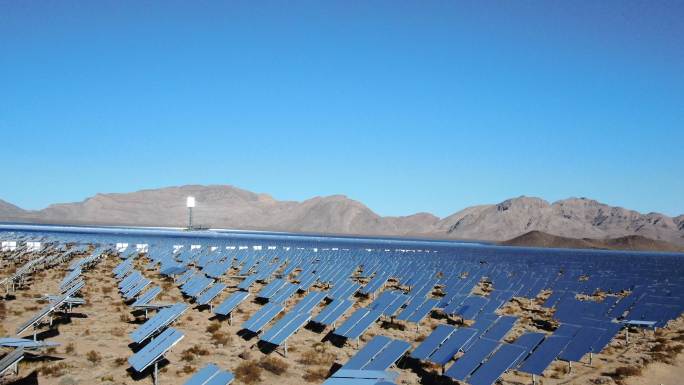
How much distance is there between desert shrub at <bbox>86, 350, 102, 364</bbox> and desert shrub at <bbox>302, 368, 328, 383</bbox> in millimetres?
4988

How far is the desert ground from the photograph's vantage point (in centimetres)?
1206

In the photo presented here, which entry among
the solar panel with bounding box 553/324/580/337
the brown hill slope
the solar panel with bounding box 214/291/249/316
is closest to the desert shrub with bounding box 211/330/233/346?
the solar panel with bounding box 214/291/249/316

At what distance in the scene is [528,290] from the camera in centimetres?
2380

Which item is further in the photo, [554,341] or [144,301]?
[144,301]

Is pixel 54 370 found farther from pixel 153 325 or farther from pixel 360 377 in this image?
pixel 360 377

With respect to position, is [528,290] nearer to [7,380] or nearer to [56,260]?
[7,380]

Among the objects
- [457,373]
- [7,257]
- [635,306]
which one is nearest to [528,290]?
[635,306]

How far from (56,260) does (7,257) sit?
3.83 m

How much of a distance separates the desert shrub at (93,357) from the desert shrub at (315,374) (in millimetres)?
4988

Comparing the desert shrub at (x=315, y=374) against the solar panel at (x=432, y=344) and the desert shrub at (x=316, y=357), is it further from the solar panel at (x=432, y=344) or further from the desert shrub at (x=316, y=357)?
the solar panel at (x=432, y=344)

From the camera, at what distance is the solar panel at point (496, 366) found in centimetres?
993

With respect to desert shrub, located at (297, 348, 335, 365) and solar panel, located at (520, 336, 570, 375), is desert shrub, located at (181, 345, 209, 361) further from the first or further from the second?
solar panel, located at (520, 336, 570, 375)

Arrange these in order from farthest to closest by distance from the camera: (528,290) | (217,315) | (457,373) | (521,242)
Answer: (521,242)
(528,290)
(217,315)
(457,373)

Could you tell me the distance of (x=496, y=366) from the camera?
33.6 feet
